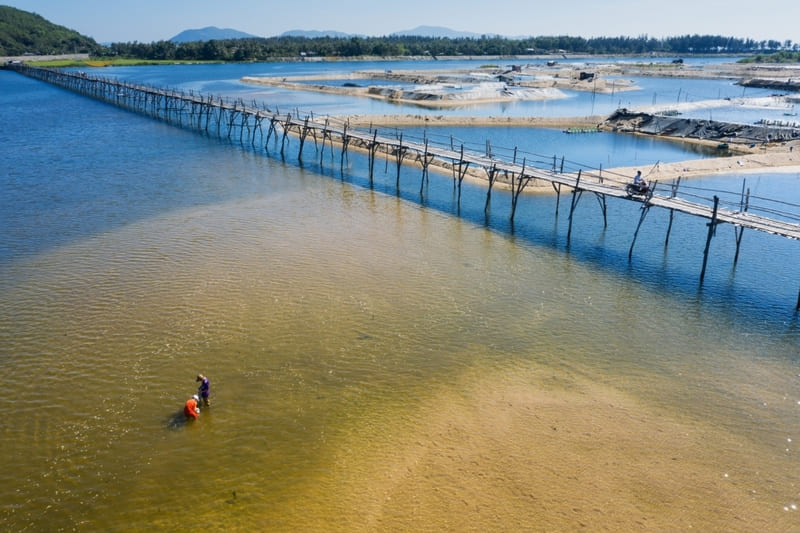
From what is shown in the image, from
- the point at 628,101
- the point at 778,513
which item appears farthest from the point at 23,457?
the point at 628,101

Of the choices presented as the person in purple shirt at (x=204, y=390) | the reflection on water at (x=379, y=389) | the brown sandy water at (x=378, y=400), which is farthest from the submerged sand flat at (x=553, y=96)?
the person in purple shirt at (x=204, y=390)

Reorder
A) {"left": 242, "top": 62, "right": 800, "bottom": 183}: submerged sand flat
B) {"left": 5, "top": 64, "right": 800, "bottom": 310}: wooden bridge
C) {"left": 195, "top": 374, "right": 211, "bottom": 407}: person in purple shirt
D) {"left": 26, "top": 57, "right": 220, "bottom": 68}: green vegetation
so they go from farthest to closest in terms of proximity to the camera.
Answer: {"left": 26, "top": 57, "right": 220, "bottom": 68}: green vegetation, {"left": 242, "top": 62, "right": 800, "bottom": 183}: submerged sand flat, {"left": 5, "top": 64, "right": 800, "bottom": 310}: wooden bridge, {"left": 195, "top": 374, "right": 211, "bottom": 407}: person in purple shirt

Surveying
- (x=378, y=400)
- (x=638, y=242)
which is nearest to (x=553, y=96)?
(x=638, y=242)

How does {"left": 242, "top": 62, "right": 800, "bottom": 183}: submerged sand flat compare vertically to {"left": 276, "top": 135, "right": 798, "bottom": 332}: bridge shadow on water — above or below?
above

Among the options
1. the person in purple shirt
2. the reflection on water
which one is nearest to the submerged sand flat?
the reflection on water

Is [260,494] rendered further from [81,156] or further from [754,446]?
[81,156]

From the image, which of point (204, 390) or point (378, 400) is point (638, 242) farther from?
point (204, 390)

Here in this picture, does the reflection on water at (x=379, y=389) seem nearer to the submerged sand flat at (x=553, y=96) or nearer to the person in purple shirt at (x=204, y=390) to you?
the person in purple shirt at (x=204, y=390)

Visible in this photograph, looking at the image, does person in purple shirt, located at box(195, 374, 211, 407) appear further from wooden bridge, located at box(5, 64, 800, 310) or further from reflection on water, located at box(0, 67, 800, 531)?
wooden bridge, located at box(5, 64, 800, 310)
